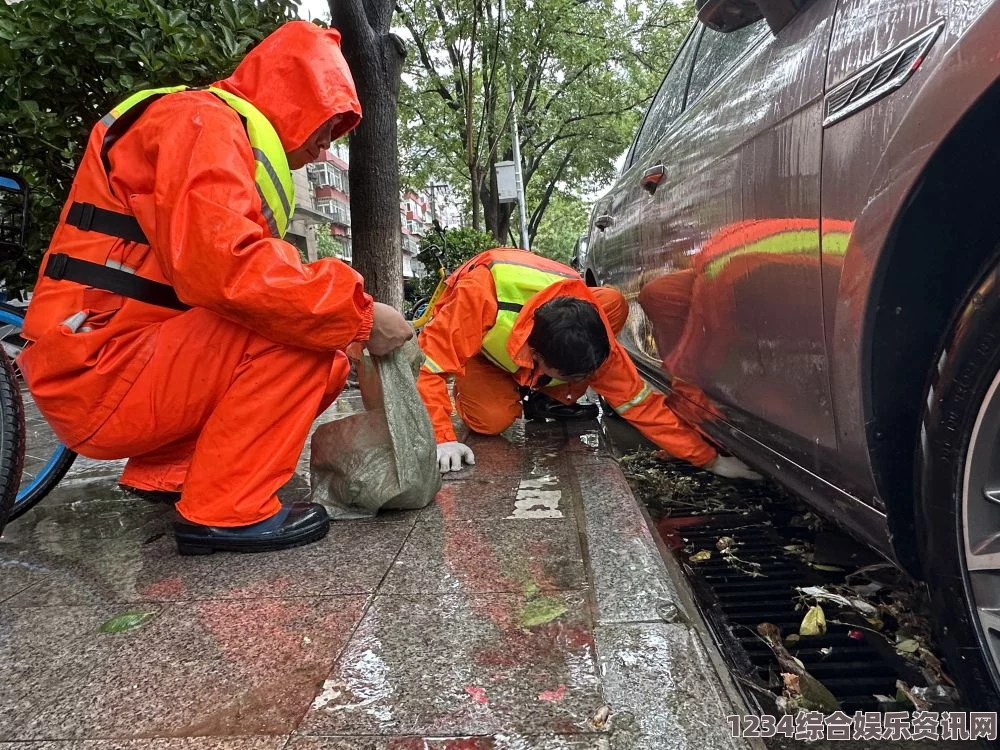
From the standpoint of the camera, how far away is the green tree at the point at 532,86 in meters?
11.9

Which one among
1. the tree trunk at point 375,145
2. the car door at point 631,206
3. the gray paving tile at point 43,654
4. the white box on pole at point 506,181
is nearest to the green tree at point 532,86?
the white box on pole at point 506,181

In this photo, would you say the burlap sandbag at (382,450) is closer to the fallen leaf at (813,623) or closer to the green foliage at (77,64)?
the fallen leaf at (813,623)

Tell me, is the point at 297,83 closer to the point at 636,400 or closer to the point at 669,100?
the point at 636,400

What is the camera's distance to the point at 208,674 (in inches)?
52.6

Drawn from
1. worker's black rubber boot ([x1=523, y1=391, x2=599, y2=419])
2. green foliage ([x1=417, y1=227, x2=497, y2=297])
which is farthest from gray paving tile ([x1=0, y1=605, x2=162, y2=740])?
green foliage ([x1=417, y1=227, x2=497, y2=297])

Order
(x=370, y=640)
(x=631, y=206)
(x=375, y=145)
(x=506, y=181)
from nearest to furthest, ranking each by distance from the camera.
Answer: (x=370, y=640)
(x=631, y=206)
(x=375, y=145)
(x=506, y=181)

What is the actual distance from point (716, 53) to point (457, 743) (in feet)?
7.63

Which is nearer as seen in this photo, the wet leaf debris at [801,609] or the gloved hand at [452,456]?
the wet leaf debris at [801,609]

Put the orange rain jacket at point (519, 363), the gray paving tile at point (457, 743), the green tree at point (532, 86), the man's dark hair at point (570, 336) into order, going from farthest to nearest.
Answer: the green tree at point (532, 86), the orange rain jacket at point (519, 363), the man's dark hair at point (570, 336), the gray paving tile at point (457, 743)

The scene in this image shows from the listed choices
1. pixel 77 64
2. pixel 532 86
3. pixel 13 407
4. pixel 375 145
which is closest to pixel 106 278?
pixel 13 407

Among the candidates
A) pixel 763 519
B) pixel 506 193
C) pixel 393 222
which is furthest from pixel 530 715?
pixel 506 193

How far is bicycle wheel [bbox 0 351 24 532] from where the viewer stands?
1778 millimetres

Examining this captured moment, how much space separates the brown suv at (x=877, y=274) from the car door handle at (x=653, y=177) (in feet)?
1.88

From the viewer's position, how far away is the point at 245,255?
1.64m
